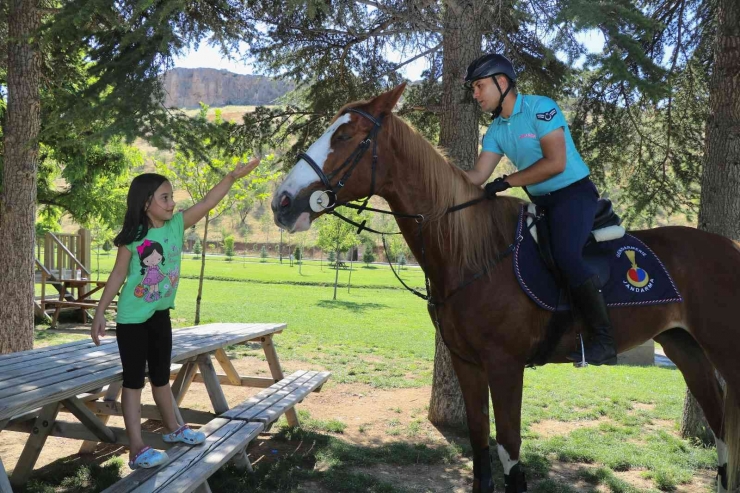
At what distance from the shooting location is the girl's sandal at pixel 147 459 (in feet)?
10.2

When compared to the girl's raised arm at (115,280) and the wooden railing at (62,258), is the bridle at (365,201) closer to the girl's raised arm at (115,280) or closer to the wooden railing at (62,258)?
the girl's raised arm at (115,280)

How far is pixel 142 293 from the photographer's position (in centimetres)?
321

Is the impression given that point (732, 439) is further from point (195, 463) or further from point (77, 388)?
point (77, 388)

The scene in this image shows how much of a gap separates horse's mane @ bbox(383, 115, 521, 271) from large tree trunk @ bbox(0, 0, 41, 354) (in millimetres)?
5447

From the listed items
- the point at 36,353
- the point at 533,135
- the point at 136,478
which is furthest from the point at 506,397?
the point at 36,353

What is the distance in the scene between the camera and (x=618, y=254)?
356 centimetres

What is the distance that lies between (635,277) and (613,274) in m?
0.16

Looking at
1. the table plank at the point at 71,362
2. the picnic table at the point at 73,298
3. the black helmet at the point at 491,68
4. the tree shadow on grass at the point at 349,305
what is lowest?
the tree shadow on grass at the point at 349,305

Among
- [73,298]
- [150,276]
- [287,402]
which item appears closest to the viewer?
[150,276]

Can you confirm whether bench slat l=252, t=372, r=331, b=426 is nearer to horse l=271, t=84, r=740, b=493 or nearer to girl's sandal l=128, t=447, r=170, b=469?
girl's sandal l=128, t=447, r=170, b=469

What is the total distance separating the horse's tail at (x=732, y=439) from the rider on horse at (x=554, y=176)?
1.13 m

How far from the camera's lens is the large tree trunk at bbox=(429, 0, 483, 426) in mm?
5809

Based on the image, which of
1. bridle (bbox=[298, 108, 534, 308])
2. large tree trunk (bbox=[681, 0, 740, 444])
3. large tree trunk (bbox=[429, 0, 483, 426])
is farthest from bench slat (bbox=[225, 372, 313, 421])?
large tree trunk (bbox=[681, 0, 740, 444])

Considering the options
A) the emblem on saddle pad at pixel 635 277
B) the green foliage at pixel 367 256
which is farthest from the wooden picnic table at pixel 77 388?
the green foliage at pixel 367 256
